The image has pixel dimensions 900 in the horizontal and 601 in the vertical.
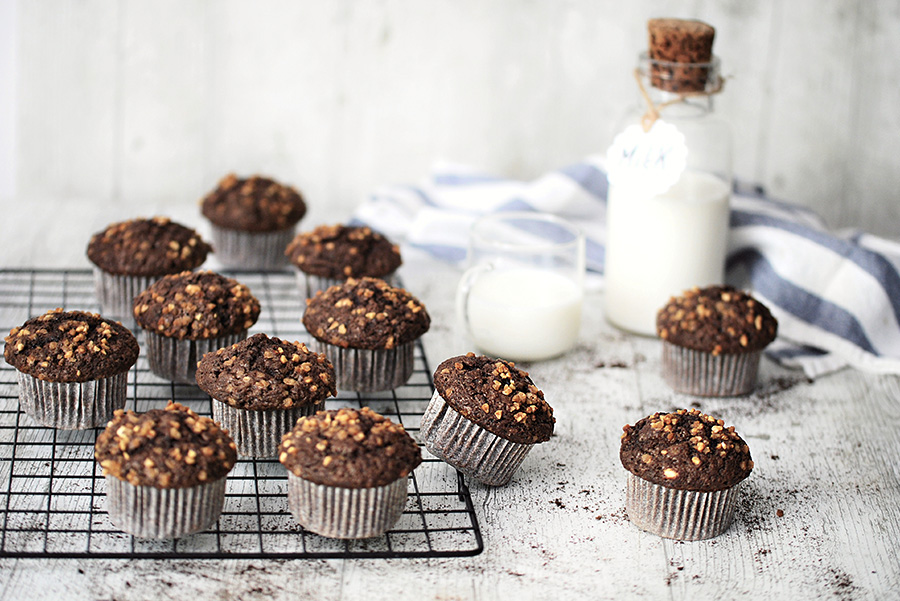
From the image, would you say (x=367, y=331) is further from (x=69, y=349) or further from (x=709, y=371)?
(x=709, y=371)

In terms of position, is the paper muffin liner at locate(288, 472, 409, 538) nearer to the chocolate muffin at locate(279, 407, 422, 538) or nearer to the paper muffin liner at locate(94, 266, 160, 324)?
the chocolate muffin at locate(279, 407, 422, 538)

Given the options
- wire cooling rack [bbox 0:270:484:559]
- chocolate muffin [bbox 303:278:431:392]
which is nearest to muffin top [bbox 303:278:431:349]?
chocolate muffin [bbox 303:278:431:392]

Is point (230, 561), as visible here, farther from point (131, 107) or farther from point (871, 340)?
point (131, 107)

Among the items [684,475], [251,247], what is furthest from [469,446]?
[251,247]

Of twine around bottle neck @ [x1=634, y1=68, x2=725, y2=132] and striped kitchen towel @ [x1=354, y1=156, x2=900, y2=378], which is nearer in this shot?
twine around bottle neck @ [x1=634, y1=68, x2=725, y2=132]

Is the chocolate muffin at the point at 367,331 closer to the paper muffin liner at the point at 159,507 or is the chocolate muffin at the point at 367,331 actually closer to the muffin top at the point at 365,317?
the muffin top at the point at 365,317

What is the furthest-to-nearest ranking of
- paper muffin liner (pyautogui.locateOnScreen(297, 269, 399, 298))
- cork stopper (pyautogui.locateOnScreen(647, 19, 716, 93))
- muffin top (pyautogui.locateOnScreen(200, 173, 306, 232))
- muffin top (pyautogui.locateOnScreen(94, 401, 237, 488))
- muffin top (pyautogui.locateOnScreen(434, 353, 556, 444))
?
muffin top (pyautogui.locateOnScreen(200, 173, 306, 232))
paper muffin liner (pyautogui.locateOnScreen(297, 269, 399, 298))
cork stopper (pyautogui.locateOnScreen(647, 19, 716, 93))
muffin top (pyautogui.locateOnScreen(434, 353, 556, 444))
muffin top (pyautogui.locateOnScreen(94, 401, 237, 488))
